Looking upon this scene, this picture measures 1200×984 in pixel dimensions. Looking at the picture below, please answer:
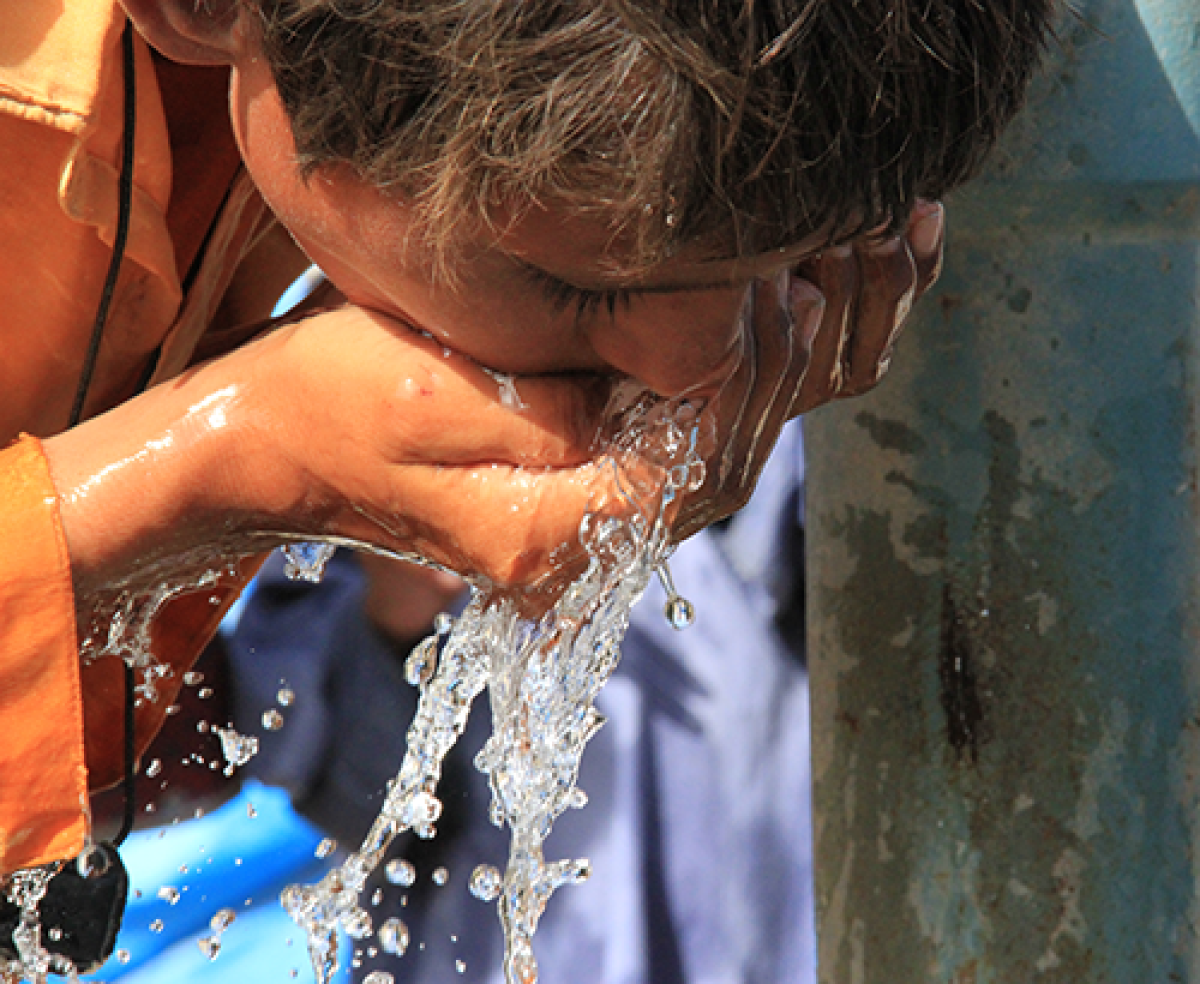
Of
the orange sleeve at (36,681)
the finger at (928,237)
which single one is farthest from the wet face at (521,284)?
the orange sleeve at (36,681)

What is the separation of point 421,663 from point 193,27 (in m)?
0.93

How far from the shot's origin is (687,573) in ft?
7.73

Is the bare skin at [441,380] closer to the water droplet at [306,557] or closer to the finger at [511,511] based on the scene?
the finger at [511,511]

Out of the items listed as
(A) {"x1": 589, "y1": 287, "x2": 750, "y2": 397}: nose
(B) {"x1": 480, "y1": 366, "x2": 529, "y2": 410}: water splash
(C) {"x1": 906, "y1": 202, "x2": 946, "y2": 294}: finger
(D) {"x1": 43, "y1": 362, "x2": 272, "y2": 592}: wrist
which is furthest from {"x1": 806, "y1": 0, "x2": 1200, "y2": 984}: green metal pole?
(D) {"x1": 43, "y1": 362, "x2": 272, "y2": 592}: wrist

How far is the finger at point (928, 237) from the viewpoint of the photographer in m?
0.92

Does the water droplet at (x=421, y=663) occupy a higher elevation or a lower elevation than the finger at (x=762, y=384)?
lower

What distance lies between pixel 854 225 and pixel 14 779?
74 cm

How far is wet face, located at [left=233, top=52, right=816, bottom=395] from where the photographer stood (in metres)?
0.84

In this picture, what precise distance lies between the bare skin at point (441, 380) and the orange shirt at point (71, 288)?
0.07 metres

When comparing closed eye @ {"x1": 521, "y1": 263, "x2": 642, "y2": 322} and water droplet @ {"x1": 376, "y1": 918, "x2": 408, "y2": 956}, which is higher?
closed eye @ {"x1": 521, "y1": 263, "x2": 642, "y2": 322}

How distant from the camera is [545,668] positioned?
109 centimetres

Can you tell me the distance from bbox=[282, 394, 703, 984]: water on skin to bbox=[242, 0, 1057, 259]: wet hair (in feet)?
0.71

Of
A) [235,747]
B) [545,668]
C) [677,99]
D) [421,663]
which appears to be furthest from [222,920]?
[677,99]

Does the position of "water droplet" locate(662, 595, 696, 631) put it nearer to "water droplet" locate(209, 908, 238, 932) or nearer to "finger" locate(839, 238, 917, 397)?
"finger" locate(839, 238, 917, 397)
